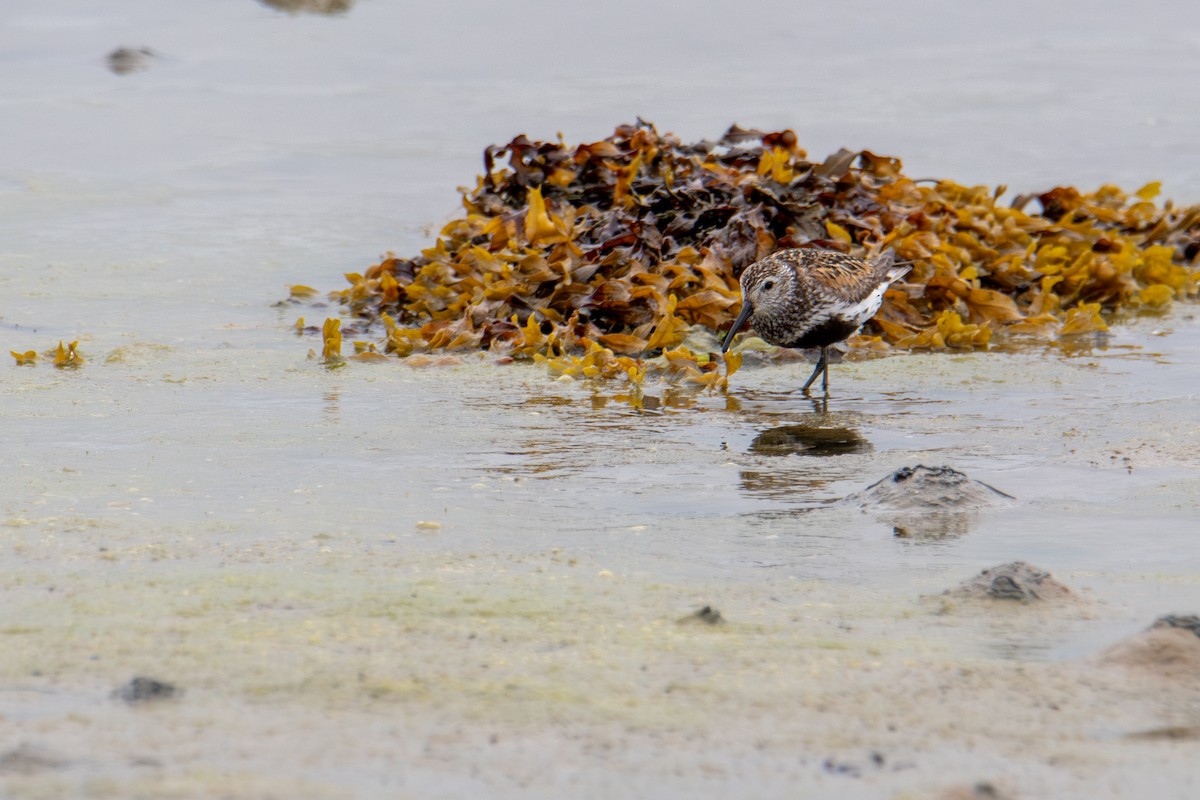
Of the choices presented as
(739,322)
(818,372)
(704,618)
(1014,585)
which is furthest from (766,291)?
(704,618)

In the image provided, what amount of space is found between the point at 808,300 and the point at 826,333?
0.63 feet

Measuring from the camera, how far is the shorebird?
21.1 ft

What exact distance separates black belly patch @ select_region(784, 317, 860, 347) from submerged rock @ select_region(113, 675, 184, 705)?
4.06 metres

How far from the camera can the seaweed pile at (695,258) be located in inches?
283

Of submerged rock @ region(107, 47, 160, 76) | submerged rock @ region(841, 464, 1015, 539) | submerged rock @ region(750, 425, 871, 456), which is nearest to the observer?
submerged rock @ region(841, 464, 1015, 539)

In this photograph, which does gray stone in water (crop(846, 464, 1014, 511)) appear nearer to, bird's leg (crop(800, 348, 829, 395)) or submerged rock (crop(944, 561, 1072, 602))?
submerged rock (crop(944, 561, 1072, 602))

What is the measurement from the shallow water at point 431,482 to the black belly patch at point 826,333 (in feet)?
0.65

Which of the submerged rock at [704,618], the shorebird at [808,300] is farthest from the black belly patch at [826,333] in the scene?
the submerged rock at [704,618]

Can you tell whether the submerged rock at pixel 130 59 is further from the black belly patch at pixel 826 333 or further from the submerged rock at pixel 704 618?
the submerged rock at pixel 704 618

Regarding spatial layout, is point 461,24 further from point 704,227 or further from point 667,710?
point 667,710

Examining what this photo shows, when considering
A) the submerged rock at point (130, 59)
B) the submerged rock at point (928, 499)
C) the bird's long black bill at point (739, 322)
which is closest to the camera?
the submerged rock at point (928, 499)

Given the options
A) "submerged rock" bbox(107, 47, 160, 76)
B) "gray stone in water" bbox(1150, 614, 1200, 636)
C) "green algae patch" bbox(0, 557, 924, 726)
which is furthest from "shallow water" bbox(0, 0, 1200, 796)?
"submerged rock" bbox(107, 47, 160, 76)

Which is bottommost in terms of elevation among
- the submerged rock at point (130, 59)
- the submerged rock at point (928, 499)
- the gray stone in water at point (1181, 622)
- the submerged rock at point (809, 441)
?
the gray stone in water at point (1181, 622)

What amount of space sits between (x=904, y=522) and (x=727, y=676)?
135cm
